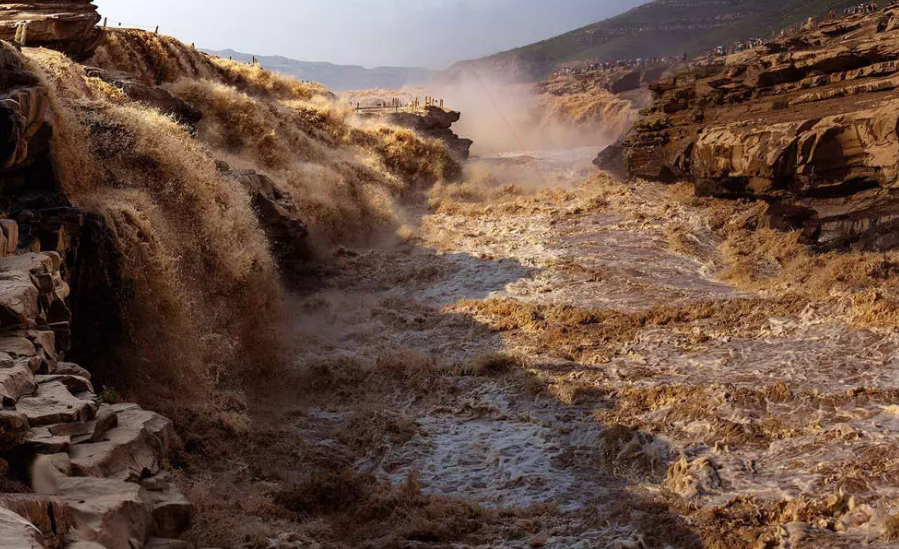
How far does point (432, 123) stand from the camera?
1095 inches

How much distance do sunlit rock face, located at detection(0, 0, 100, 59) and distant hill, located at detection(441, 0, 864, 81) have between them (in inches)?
1976

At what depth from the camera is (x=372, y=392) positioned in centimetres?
976

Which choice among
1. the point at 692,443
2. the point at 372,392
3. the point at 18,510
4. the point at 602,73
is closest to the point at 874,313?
the point at 692,443

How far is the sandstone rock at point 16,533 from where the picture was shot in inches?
126

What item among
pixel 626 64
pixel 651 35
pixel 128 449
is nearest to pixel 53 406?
pixel 128 449

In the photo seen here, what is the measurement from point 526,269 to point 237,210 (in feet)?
17.4

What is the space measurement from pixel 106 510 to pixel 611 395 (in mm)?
5769

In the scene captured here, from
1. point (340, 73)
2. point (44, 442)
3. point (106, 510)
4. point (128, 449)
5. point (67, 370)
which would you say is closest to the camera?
point (106, 510)

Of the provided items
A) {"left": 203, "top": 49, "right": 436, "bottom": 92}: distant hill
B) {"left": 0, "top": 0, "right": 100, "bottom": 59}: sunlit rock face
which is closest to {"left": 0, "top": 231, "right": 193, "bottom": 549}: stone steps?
{"left": 0, "top": 0, "right": 100, "bottom": 59}: sunlit rock face

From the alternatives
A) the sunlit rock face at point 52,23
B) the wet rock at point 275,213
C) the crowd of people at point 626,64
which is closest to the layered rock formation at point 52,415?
the wet rock at point 275,213

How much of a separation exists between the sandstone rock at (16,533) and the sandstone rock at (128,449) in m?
1.33

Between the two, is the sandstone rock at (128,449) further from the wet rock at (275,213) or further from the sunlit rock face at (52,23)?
the sunlit rock face at (52,23)

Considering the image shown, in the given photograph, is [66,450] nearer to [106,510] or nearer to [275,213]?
[106,510]

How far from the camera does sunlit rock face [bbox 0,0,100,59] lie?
1331cm
